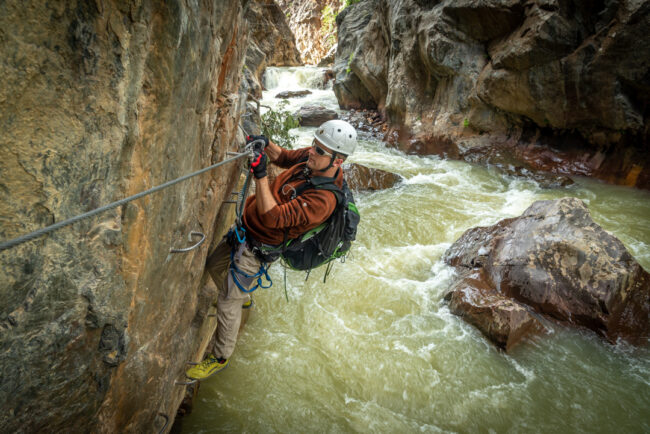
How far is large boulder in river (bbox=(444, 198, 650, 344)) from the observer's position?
4.10 meters

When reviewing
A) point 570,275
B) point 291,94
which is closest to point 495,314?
point 570,275

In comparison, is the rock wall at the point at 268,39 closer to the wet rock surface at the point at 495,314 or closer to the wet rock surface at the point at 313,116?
the wet rock surface at the point at 313,116

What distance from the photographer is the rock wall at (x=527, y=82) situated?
7.34 meters

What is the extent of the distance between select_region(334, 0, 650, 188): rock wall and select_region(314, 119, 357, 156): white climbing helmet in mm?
7707

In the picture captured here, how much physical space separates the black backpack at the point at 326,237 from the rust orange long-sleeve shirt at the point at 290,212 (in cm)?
8

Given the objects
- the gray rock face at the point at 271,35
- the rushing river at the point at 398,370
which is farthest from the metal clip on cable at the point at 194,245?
the gray rock face at the point at 271,35

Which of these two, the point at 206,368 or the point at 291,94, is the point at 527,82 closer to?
the point at 206,368

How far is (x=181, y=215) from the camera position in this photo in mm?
2170

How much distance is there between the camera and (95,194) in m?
1.39

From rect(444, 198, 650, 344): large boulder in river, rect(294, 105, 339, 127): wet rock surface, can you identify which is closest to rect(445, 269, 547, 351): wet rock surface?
rect(444, 198, 650, 344): large boulder in river

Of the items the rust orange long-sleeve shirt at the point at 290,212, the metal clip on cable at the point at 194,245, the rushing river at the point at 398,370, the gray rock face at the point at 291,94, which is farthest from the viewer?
the gray rock face at the point at 291,94

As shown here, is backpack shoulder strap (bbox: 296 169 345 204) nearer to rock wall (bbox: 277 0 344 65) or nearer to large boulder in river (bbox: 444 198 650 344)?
large boulder in river (bbox: 444 198 650 344)

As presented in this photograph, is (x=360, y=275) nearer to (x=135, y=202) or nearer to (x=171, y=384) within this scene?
(x=171, y=384)

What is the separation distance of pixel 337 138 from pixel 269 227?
3.20 feet
